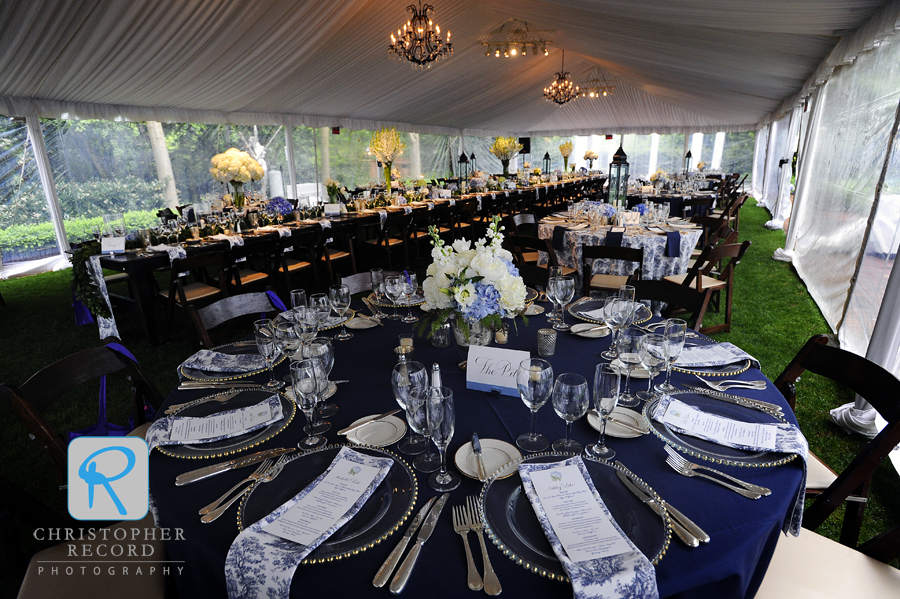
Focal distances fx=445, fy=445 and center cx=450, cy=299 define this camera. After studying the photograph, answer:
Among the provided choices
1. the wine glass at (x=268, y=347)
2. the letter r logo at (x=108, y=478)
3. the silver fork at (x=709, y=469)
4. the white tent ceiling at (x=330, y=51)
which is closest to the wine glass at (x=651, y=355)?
the silver fork at (x=709, y=469)

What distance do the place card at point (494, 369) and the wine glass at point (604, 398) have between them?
0.32 metres

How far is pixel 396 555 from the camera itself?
88 centimetres

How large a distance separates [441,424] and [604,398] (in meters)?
0.44

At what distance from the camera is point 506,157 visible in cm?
1197

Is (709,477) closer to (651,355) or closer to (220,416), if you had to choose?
(651,355)

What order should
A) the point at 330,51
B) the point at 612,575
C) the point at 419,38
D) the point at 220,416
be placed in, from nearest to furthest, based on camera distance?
the point at 612,575 < the point at 220,416 < the point at 419,38 < the point at 330,51

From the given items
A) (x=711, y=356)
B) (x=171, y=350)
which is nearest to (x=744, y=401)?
(x=711, y=356)

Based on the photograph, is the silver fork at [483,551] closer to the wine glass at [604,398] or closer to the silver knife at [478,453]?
the silver knife at [478,453]

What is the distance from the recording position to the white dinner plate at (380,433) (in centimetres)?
128

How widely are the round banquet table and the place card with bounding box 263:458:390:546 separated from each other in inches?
2.9

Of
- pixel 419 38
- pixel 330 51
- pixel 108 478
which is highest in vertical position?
pixel 330 51

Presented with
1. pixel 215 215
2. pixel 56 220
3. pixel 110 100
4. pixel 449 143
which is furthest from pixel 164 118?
pixel 449 143

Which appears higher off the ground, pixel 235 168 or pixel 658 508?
pixel 235 168

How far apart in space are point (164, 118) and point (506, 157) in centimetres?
788
